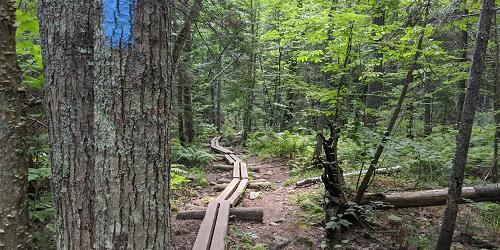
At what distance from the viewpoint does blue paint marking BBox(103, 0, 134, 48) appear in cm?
192

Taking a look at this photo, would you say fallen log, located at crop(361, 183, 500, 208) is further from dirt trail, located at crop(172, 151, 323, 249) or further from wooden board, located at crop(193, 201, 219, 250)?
wooden board, located at crop(193, 201, 219, 250)

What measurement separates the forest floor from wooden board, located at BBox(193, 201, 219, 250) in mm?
230

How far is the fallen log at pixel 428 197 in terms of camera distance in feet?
20.5

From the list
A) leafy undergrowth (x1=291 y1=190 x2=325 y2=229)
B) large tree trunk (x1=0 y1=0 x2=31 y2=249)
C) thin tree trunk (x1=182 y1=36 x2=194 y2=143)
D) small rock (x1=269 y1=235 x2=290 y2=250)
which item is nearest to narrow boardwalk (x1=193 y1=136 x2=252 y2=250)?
small rock (x1=269 y1=235 x2=290 y2=250)

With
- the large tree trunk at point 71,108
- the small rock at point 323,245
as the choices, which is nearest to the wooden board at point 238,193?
the small rock at point 323,245

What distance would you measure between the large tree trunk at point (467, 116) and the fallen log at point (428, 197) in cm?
154

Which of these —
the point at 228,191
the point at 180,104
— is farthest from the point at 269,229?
the point at 180,104

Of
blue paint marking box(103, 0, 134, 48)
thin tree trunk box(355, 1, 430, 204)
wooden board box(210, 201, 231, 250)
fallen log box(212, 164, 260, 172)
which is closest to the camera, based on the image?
blue paint marking box(103, 0, 134, 48)

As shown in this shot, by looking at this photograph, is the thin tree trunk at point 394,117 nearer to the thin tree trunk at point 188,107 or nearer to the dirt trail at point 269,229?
the dirt trail at point 269,229

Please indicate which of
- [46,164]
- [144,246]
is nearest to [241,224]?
[46,164]

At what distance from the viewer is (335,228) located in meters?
5.71

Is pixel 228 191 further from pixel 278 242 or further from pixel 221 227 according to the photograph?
pixel 278 242

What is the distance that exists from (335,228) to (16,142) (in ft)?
15.2

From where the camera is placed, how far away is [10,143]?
3.17 m
